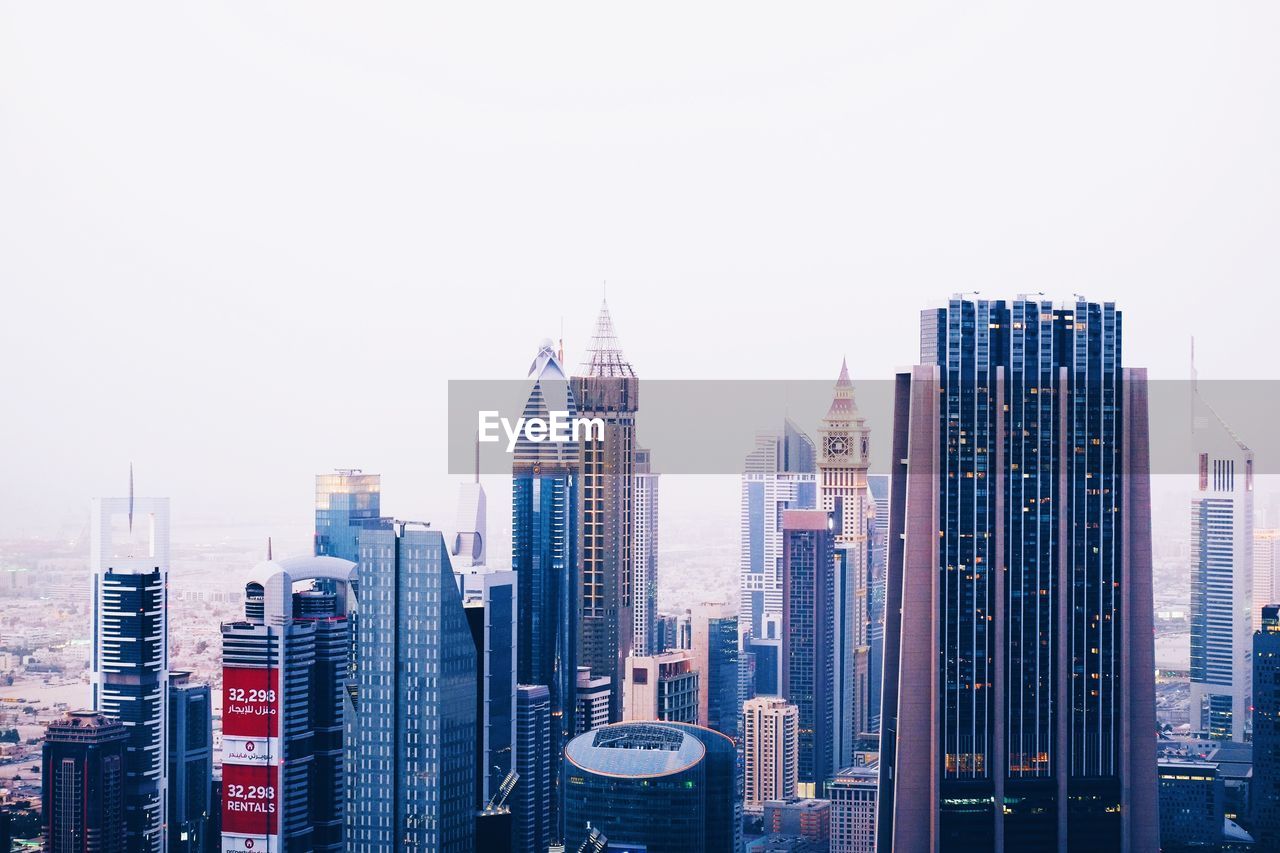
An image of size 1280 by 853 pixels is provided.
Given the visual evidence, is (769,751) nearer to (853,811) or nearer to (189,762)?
(853,811)

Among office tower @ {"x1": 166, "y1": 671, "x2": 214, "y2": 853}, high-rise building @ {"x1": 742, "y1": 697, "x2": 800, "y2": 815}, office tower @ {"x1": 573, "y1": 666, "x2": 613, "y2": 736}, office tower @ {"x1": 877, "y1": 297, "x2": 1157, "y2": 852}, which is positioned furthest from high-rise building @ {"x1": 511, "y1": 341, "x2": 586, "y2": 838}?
office tower @ {"x1": 877, "y1": 297, "x2": 1157, "y2": 852}

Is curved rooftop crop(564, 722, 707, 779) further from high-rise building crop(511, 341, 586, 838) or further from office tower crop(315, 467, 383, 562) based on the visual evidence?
office tower crop(315, 467, 383, 562)

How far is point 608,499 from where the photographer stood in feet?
119

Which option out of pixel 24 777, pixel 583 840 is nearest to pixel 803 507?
pixel 583 840

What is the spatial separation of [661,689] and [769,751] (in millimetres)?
3117

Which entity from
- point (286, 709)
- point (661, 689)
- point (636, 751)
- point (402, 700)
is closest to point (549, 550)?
point (661, 689)

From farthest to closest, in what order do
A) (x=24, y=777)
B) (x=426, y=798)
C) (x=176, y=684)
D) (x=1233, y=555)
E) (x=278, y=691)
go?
(x=1233, y=555) < (x=176, y=684) < (x=24, y=777) < (x=278, y=691) < (x=426, y=798)

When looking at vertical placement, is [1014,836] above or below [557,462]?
below

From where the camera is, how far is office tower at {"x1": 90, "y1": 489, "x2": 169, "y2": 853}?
25375mm

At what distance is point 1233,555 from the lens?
34.4m

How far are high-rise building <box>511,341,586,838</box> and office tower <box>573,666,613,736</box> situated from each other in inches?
6.5

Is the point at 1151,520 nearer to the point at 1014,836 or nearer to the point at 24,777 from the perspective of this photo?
the point at 1014,836

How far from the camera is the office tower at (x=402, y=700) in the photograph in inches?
819

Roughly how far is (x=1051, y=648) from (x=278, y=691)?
963 cm
